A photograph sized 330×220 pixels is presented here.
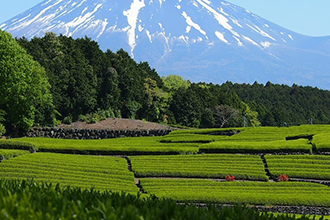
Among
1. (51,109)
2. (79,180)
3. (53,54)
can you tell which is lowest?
(79,180)

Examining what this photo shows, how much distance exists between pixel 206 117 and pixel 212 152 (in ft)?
187

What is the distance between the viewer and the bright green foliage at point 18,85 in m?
59.0

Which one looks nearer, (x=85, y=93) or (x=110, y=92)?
(x=85, y=93)

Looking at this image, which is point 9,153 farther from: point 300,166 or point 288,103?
point 288,103

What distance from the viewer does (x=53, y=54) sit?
89.7 metres

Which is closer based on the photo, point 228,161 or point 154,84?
point 228,161

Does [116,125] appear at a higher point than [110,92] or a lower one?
lower

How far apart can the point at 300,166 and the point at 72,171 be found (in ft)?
58.4

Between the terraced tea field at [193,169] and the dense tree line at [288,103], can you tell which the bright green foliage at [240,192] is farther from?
the dense tree line at [288,103]

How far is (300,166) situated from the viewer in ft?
144

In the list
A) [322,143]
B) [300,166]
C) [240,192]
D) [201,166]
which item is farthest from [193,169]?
[322,143]

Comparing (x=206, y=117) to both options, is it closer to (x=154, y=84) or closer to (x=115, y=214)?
(x=154, y=84)

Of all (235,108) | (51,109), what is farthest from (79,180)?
(235,108)

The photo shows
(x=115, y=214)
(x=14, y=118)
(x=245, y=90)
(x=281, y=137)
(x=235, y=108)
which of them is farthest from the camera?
(x=245, y=90)
